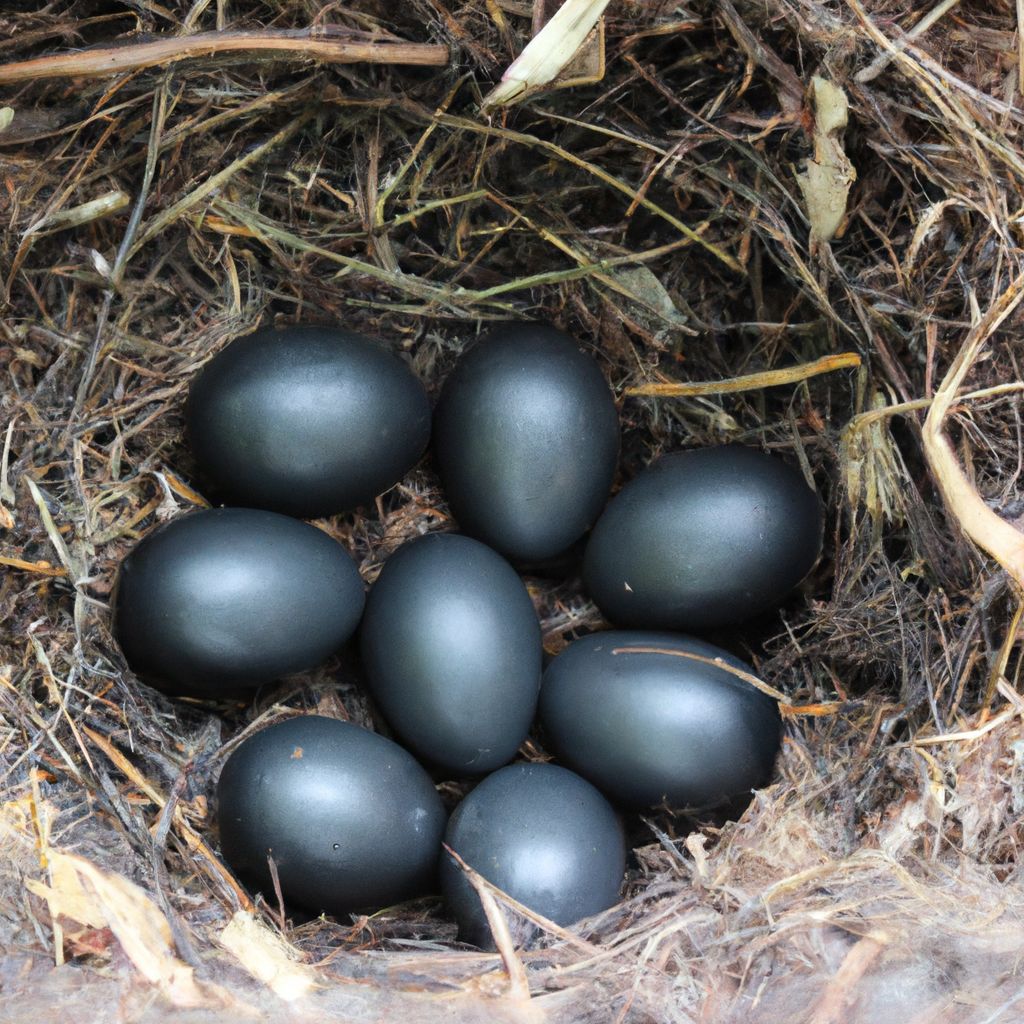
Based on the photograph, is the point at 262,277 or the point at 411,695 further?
the point at 262,277

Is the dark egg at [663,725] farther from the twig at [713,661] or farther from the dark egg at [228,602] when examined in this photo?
the dark egg at [228,602]

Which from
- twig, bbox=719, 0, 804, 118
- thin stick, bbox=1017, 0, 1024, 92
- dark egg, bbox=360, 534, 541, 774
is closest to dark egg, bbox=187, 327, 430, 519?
dark egg, bbox=360, 534, 541, 774

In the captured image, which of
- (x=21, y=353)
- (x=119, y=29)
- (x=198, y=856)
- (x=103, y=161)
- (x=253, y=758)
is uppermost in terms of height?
(x=119, y=29)

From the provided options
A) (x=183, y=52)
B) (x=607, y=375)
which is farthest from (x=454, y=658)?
(x=183, y=52)

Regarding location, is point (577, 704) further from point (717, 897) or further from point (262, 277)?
point (262, 277)

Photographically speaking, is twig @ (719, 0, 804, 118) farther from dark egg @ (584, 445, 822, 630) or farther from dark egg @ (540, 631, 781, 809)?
dark egg @ (540, 631, 781, 809)

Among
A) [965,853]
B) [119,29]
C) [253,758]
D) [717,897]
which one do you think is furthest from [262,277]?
[965,853]

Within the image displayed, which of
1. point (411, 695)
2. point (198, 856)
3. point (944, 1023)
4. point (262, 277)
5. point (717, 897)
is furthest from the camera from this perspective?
point (262, 277)
